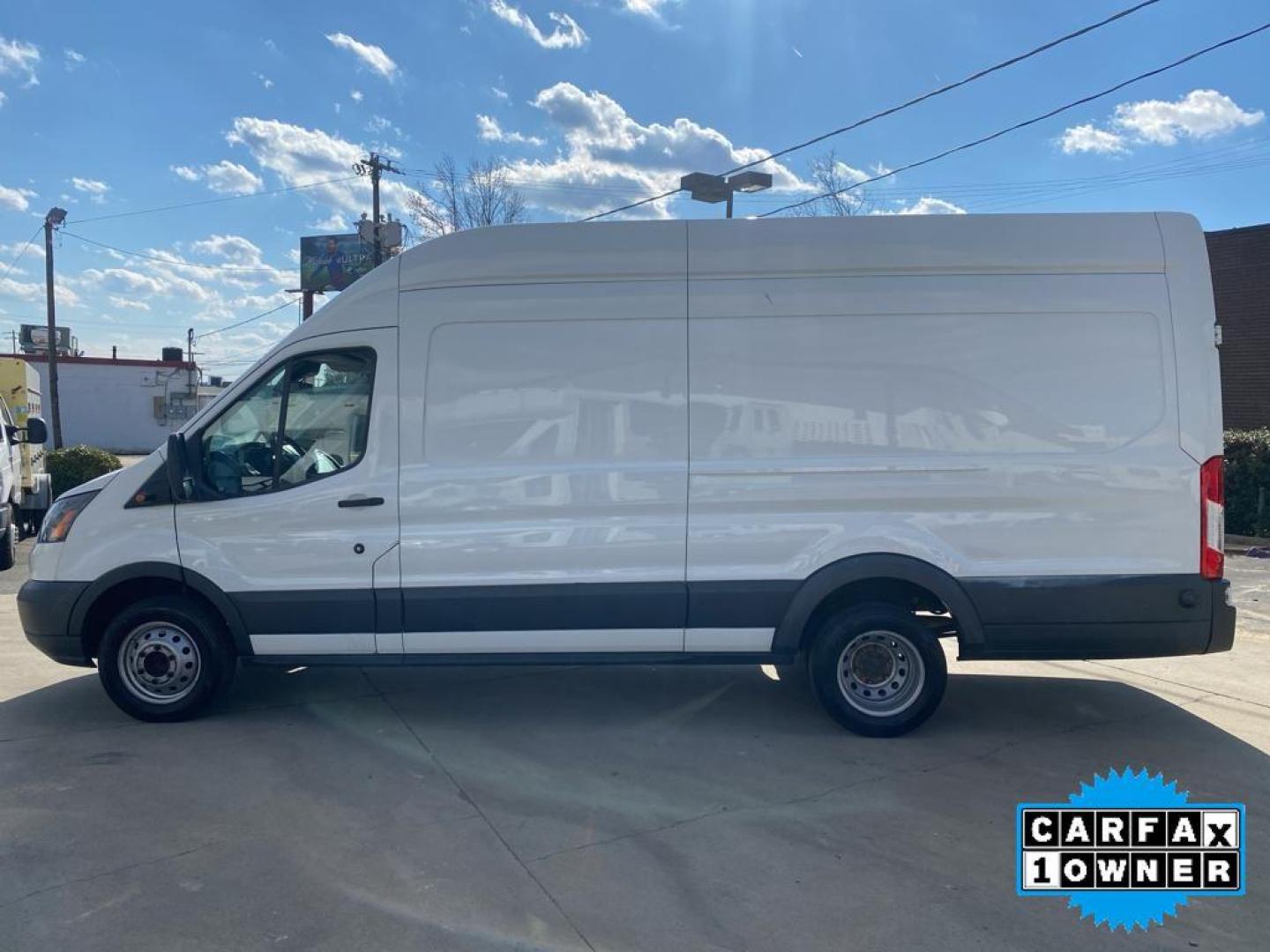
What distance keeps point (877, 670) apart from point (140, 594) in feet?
13.7

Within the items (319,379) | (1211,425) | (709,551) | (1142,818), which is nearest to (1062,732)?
(1142,818)

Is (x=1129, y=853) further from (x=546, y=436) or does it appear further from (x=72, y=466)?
(x=72, y=466)

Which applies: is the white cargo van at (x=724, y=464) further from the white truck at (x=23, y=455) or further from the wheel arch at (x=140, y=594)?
the white truck at (x=23, y=455)

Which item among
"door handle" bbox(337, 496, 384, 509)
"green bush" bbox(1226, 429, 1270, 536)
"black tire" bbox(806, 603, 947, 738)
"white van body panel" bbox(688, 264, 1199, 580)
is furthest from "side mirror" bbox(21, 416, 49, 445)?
"green bush" bbox(1226, 429, 1270, 536)

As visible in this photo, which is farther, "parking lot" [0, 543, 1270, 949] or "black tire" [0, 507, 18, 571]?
"black tire" [0, 507, 18, 571]

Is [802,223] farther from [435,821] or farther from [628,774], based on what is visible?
[435,821]

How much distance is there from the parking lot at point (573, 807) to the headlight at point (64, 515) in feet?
3.58

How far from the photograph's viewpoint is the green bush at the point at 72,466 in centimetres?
1566

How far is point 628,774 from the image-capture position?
4.47 metres

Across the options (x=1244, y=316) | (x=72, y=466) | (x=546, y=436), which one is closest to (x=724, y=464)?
(x=546, y=436)

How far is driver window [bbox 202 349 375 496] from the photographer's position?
5.00 m

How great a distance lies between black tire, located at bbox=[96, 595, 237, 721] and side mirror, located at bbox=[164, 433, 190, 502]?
620 millimetres

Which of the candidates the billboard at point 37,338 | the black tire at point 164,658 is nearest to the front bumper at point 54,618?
the black tire at point 164,658

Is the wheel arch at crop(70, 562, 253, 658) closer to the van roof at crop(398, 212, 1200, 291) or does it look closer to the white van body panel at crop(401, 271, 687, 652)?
the white van body panel at crop(401, 271, 687, 652)
